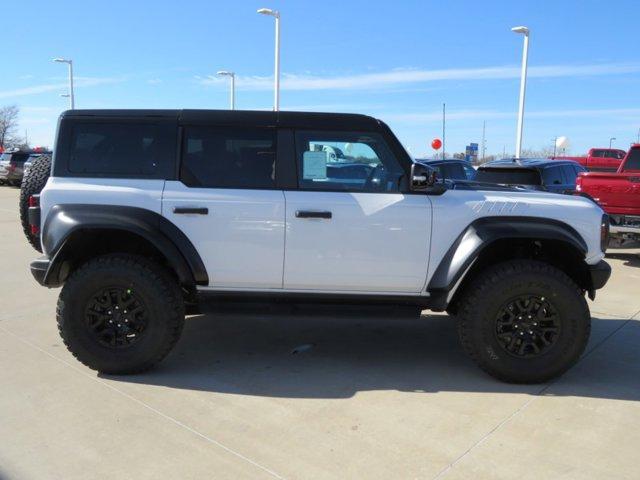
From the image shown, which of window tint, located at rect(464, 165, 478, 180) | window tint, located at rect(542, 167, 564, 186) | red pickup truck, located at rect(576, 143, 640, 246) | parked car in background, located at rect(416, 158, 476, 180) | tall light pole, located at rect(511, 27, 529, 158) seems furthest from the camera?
tall light pole, located at rect(511, 27, 529, 158)

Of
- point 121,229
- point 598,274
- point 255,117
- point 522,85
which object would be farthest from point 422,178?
point 522,85

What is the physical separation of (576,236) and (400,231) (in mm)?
1264

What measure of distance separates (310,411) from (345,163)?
177cm

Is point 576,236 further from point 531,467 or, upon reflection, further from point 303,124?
point 303,124

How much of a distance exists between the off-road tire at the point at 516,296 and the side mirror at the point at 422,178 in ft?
2.51

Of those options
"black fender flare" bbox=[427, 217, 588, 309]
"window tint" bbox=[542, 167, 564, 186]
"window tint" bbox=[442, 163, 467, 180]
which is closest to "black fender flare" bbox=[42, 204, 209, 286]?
"black fender flare" bbox=[427, 217, 588, 309]

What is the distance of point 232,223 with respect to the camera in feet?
12.9

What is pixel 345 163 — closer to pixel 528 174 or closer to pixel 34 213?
pixel 34 213

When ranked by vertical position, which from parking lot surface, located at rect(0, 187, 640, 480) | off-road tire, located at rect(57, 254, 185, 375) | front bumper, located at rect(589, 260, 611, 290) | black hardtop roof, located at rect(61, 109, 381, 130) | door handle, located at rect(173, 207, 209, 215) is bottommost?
parking lot surface, located at rect(0, 187, 640, 480)

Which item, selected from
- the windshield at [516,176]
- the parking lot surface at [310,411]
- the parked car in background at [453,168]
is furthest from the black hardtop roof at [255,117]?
the parked car in background at [453,168]

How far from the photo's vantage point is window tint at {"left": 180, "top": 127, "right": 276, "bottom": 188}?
13.1ft

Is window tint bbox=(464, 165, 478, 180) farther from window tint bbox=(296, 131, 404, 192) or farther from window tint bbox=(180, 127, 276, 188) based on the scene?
window tint bbox=(180, 127, 276, 188)

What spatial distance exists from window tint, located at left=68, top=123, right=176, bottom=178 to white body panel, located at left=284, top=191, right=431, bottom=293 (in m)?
0.96

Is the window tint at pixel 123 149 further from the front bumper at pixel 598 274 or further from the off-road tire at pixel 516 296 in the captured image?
the front bumper at pixel 598 274
